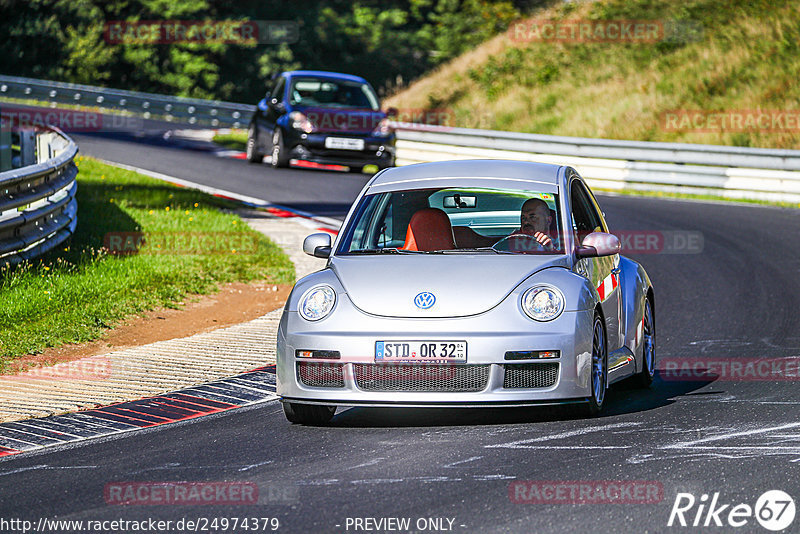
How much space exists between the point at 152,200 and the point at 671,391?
11198 millimetres

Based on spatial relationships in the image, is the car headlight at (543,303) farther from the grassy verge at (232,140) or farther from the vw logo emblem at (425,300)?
the grassy verge at (232,140)

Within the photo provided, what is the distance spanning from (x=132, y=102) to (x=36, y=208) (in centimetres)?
2913

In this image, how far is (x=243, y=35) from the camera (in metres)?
59.9

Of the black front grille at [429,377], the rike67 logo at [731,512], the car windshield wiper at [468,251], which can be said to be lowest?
the black front grille at [429,377]

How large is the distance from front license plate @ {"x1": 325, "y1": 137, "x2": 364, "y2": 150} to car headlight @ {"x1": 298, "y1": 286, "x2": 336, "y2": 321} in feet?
55.5

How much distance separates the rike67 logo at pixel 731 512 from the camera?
204 inches

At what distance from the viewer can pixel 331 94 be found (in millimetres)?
25406

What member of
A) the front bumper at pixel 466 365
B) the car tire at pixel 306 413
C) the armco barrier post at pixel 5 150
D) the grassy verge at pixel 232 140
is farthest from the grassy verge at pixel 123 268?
the grassy verge at pixel 232 140

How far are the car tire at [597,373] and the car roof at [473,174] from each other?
1130mm

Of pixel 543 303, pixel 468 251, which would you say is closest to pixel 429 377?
pixel 543 303

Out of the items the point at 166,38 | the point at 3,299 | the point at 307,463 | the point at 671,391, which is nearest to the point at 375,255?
the point at 307,463

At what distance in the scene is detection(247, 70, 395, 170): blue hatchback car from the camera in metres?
24.2

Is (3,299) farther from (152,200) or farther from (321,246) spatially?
(152,200)

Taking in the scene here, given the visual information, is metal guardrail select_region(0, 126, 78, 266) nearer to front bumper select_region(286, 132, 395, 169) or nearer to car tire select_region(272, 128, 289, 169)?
front bumper select_region(286, 132, 395, 169)
